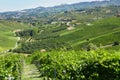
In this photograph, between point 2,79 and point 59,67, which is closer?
point 2,79

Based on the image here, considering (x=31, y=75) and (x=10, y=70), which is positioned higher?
(x=10, y=70)

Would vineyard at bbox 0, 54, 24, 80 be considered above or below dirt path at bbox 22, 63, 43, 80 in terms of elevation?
above

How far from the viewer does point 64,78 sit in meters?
30.5

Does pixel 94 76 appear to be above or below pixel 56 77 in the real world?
above

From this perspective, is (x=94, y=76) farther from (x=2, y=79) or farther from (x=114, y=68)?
(x=2, y=79)

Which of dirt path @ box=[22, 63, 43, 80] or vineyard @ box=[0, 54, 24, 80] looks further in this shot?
dirt path @ box=[22, 63, 43, 80]

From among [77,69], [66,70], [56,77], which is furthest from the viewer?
[56,77]

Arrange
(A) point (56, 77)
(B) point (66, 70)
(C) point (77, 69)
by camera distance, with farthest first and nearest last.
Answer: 1. (A) point (56, 77)
2. (B) point (66, 70)
3. (C) point (77, 69)

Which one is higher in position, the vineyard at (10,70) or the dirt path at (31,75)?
the vineyard at (10,70)

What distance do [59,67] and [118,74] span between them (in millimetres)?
9540

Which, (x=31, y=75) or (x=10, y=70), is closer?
(x=10, y=70)

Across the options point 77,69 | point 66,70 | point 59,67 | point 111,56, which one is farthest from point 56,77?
point 111,56

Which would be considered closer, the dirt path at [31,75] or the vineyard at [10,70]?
the vineyard at [10,70]

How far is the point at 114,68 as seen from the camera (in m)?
28.0
